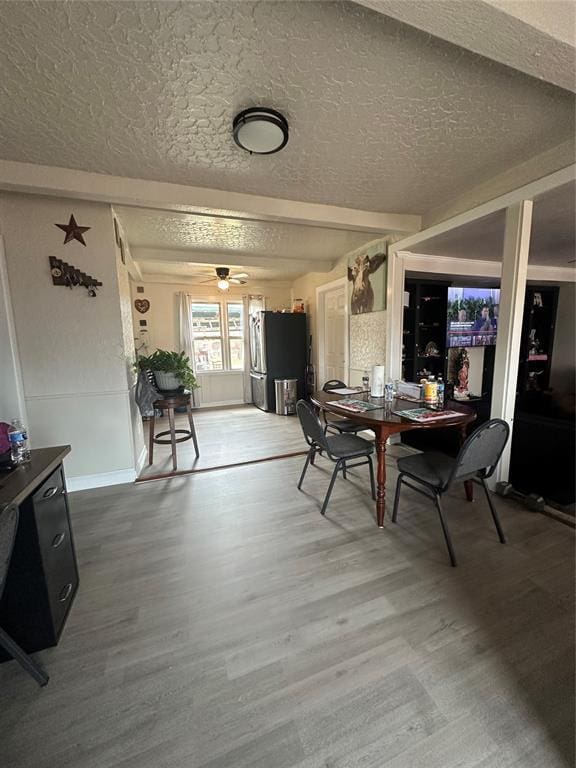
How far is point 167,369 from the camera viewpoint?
3059 mm

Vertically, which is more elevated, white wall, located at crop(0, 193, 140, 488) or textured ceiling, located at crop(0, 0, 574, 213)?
textured ceiling, located at crop(0, 0, 574, 213)

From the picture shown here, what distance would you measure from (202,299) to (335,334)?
8.43 ft

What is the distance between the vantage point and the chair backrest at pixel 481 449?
1.65 metres

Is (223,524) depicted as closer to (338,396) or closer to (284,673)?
(284,673)

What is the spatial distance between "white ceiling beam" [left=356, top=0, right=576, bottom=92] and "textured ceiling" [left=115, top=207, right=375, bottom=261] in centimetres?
212

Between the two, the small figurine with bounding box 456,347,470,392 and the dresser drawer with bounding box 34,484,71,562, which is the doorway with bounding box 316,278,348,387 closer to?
the small figurine with bounding box 456,347,470,392

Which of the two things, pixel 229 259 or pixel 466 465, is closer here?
pixel 466 465

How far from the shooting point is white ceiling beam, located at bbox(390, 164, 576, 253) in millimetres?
1975

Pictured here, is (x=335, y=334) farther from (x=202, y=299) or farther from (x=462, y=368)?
(x=202, y=299)

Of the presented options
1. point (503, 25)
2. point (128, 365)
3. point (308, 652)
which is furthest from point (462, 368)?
point (128, 365)

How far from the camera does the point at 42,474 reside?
1.28 meters

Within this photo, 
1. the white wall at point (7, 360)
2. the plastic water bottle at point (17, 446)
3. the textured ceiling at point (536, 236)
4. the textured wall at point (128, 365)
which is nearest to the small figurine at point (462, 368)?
the textured ceiling at point (536, 236)

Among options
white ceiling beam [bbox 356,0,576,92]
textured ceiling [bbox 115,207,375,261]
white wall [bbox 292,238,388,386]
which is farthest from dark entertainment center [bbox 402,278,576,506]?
white ceiling beam [bbox 356,0,576,92]

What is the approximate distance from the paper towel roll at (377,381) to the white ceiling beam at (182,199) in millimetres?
1438
